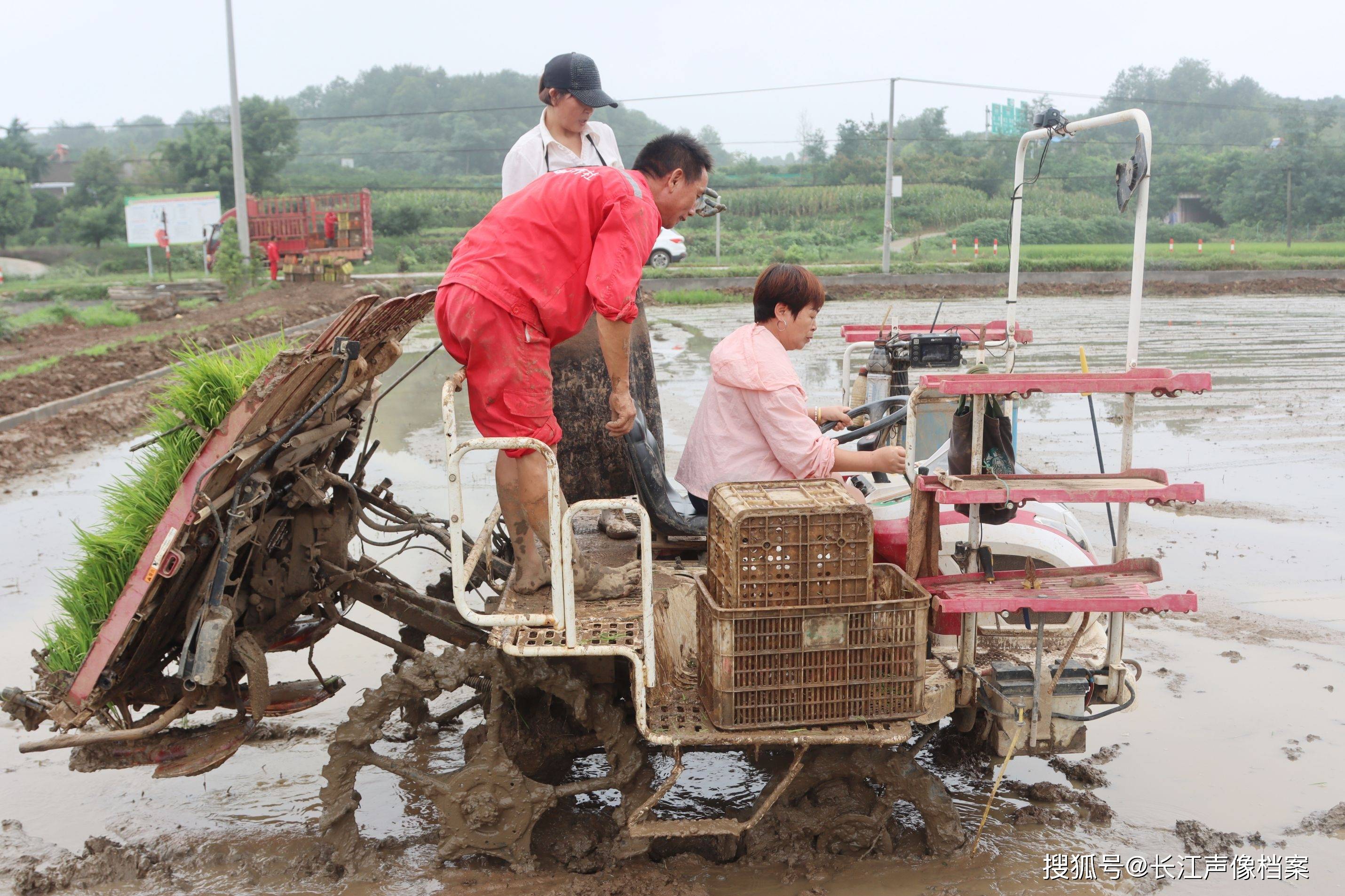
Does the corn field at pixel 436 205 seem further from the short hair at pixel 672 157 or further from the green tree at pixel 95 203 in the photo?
the short hair at pixel 672 157

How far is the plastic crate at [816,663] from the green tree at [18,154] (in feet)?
179

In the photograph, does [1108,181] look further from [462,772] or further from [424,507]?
[462,772]

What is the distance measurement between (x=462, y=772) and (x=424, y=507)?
426 cm

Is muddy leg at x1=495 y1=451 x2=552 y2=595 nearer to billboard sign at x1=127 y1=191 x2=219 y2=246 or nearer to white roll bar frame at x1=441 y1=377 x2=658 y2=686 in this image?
white roll bar frame at x1=441 y1=377 x2=658 y2=686

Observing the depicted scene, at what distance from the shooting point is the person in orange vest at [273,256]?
27.2 m

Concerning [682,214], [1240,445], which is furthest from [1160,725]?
[1240,445]

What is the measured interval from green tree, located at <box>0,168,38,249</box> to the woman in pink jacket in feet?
148

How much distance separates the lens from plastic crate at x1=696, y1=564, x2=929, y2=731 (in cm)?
308

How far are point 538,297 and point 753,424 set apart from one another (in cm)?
99

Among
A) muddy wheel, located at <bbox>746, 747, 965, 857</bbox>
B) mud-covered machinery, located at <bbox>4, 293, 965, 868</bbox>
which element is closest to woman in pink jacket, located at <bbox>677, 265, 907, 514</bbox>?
mud-covered machinery, located at <bbox>4, 293, 965, 868</bbox>

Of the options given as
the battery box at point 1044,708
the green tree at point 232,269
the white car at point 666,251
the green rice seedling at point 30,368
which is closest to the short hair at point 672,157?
the battery box at point 1044,708

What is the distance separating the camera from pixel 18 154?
4859 cm

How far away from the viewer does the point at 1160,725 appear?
181 inches

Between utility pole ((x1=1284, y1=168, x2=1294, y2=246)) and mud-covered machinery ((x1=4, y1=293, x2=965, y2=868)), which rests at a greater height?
utility pole ((x1=1284, y1=168, x2=1294, y2=246))
